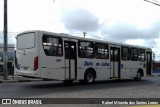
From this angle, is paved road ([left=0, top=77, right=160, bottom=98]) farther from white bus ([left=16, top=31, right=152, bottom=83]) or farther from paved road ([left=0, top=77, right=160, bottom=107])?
white bus ([left=16, top=31, right=152, bottom=83])

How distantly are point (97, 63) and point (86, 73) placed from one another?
4.28ft

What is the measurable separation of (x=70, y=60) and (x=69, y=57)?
0.69 feet

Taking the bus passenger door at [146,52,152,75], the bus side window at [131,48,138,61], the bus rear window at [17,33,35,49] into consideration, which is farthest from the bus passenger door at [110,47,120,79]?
the bus rear window at [17,33,35,49]

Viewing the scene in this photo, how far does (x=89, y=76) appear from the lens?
78.1 feet

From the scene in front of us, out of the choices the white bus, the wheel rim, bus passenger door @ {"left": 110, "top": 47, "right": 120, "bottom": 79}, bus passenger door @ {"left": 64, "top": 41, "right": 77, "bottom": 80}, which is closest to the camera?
the white bus

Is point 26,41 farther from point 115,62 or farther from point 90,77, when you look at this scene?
point 115,62

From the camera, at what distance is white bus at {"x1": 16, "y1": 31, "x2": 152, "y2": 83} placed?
65.1 feet

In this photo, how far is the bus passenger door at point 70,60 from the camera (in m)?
21.5

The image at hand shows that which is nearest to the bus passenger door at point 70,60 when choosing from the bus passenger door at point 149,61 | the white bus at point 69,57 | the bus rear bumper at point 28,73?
the white bus at point 69,57

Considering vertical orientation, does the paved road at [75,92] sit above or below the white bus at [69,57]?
below

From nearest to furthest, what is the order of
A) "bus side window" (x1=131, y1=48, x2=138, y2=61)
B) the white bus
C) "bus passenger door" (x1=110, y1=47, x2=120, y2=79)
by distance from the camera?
the white bus
"bus passenger door" (x1=110, y1=47, x2=120, y2=79)
"bus side window" (x1=131, y1=48, x2=138, y2=61)

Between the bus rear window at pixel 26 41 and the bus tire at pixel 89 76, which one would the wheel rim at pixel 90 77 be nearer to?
the bus tire at pixel 89 76

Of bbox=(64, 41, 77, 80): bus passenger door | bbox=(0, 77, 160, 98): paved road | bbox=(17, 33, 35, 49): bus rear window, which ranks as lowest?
bbox=(0, 77, 160, 98): paved road

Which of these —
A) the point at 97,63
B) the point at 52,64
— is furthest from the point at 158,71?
the point at 52,64
